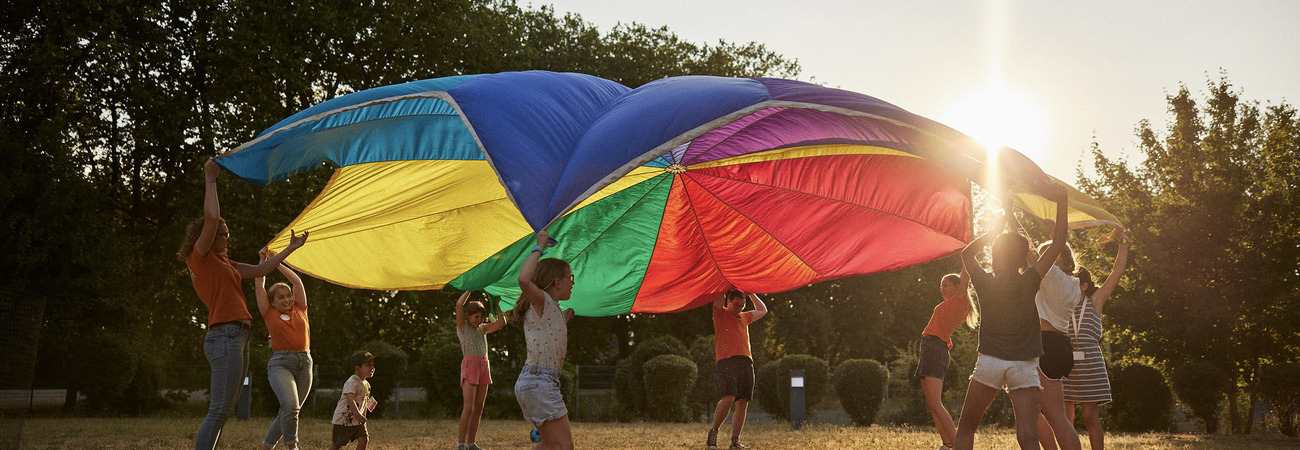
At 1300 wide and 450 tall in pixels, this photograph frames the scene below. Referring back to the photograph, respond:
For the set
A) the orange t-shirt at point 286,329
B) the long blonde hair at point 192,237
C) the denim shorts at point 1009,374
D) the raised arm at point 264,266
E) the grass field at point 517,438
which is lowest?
the grass field at point 517,438

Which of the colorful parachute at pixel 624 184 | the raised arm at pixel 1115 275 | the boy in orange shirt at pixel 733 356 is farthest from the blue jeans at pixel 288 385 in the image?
the raised arm at pixel 1115 275

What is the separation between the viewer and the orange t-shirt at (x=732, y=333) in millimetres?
8992

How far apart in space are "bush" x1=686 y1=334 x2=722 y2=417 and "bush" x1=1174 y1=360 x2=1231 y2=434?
7.96 meters

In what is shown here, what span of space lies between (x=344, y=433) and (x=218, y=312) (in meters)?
1.79

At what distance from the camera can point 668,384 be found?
17000 millimetres

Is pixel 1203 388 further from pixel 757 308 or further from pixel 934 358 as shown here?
pixel 757 308

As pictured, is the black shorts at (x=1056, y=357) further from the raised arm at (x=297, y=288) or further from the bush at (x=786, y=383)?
the bush at (x=786, y=383)

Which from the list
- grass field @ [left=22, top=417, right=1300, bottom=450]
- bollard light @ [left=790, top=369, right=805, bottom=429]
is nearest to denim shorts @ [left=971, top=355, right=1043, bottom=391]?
grass field @ [left=22, top=417, right=1300, bottom=450]

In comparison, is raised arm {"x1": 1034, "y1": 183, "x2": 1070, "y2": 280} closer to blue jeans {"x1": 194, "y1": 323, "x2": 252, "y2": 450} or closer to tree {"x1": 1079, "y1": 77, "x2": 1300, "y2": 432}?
blue jeans {"x1": 194, "y1": 323, "x2": 252, "y2": 450}

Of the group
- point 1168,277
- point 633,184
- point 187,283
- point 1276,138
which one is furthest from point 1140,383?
point 187,283

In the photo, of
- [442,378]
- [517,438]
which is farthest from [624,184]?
[442,378]

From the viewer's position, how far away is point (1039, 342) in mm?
4734

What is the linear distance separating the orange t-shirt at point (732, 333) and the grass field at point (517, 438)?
1365mm

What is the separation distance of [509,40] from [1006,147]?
15402mm
